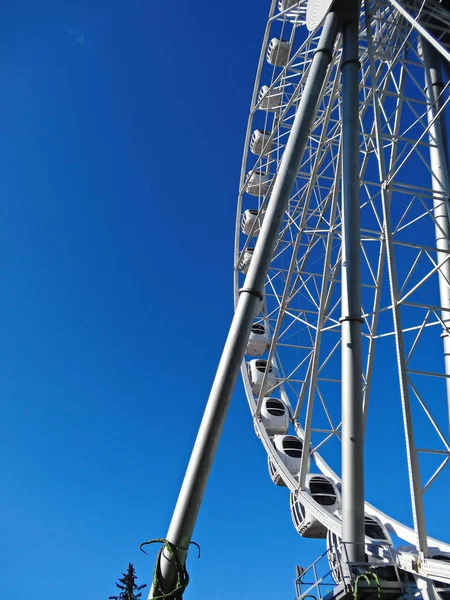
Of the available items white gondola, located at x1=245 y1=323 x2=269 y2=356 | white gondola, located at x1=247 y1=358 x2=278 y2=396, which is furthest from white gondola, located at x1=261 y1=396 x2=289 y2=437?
white gondola, located at x1=245 y1=323 x2=269 y2=356

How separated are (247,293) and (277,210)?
60.2 inches

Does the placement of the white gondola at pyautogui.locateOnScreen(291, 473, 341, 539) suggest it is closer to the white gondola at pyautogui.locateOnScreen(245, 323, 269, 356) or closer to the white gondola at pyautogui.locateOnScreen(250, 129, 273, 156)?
the white gondola at pyautogui.locateOnScreen(245, 323, 269, 356)

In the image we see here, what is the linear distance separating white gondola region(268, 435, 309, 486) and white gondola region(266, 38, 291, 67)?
532 inches

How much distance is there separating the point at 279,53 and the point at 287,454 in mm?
14421

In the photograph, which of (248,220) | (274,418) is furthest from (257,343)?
(248,220)

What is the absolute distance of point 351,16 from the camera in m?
11.7

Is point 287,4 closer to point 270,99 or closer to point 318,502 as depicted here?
point 270,99

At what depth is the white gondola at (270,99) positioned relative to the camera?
20.3 meters

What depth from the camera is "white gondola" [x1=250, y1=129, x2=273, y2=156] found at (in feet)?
69.3

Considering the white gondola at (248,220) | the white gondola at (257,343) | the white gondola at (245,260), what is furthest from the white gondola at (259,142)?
the white gondola at (257,343)

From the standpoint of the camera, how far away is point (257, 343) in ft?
66.7

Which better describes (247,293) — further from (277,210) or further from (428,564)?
(428,564)

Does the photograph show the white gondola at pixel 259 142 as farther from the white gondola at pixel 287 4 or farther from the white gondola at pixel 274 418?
the white gondola at pixel 274 418

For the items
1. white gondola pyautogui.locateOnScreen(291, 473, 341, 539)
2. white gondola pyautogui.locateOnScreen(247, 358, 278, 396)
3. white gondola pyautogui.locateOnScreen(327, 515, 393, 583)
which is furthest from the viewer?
white gondola pyautogui.locateOnScreen(247, 358, 278, 396)
